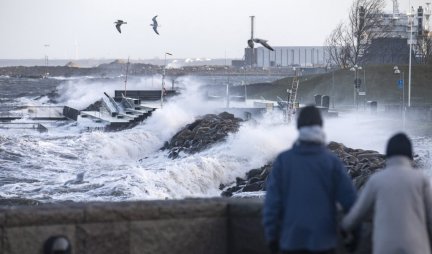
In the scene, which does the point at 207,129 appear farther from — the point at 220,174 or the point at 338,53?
the point at 338,53

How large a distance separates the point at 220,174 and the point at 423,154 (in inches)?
257

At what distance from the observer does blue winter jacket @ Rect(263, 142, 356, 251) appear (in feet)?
17.4

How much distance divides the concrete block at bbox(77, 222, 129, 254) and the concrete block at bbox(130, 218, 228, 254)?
0.07 m

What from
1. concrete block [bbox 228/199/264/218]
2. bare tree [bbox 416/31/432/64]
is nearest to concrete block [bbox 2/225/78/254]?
concrete block [bbox 228/199/264/218]

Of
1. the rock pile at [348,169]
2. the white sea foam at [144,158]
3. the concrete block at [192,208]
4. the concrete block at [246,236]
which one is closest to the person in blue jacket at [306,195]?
the concrete block at [246,236]

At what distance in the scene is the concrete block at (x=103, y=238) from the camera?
635 cm

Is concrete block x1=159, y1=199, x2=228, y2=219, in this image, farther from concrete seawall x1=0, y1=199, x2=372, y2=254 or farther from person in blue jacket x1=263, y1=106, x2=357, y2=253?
person in blue jacket x1=263, y1=106, x2=357, y2=253

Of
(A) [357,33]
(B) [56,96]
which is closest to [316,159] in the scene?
(A) [357,33]

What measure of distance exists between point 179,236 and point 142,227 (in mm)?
285

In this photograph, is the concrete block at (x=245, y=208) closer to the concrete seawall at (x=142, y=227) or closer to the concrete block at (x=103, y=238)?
the concrete seawall at (x=142, y=227)

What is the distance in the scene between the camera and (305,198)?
17.5 feet

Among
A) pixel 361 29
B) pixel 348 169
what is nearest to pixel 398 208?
pixel 348 169

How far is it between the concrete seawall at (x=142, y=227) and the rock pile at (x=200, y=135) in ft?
91.5

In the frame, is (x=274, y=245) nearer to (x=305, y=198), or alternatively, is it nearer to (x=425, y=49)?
(x=305, y=198)
